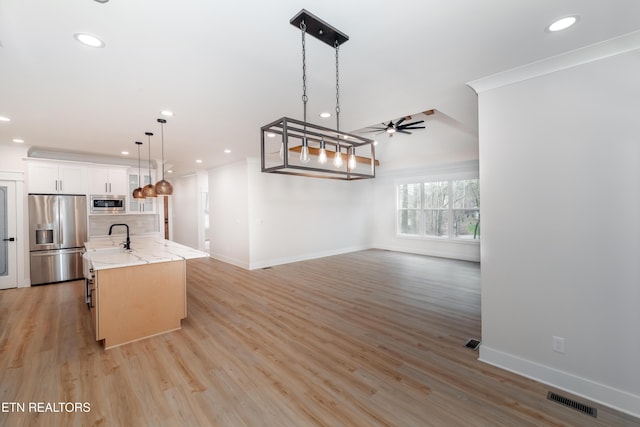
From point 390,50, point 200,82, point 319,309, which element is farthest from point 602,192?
point 200,82

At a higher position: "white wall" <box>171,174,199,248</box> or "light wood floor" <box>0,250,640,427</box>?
"white wall" <box>171,174,199,248</box>

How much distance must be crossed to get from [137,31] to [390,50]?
180cm

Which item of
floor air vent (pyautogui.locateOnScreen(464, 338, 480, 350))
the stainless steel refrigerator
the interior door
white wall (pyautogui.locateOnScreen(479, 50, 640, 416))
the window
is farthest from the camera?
the window

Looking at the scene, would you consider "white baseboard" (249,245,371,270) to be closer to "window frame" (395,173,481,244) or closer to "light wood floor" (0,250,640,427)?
"window frame" (395,173,481,244)

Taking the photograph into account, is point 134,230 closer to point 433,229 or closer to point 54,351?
point 54,351

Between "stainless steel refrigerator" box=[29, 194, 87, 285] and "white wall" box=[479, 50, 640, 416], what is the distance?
733cm

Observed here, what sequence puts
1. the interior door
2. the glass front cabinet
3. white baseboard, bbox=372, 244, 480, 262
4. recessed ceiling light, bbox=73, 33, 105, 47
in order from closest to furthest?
recessed ceiling light, bbox=73, 33, 105, 47, the interior door, the glass front cabinet, white baseboard, bbox=372, 244, 480, 262

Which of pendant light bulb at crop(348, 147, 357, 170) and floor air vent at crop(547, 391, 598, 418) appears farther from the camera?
pendant light bulb at crop(348, 147, 357, 170)

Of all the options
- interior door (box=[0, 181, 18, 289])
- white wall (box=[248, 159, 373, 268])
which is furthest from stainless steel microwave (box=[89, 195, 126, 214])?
white wall (box=[248, 159, 373, 268])

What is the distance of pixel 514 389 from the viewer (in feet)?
7.21

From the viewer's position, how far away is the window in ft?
23.9

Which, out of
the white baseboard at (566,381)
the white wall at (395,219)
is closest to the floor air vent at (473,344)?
the white baseboard at (566,381)

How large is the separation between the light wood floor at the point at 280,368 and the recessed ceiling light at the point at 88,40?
2696 millimetres

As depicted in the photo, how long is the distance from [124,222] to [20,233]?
1665mm
